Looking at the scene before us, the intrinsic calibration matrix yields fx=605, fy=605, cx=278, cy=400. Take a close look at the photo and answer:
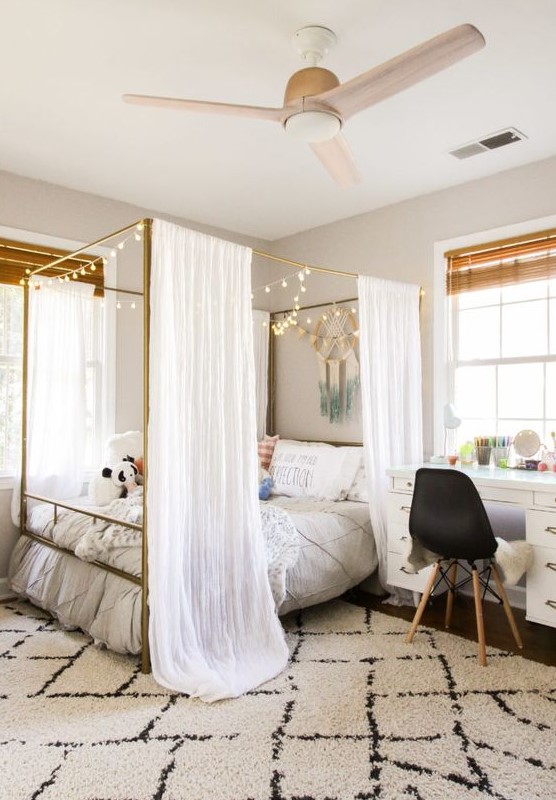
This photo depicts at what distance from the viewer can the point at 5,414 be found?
3867 mm

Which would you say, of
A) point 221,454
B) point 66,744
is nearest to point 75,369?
point 221,454

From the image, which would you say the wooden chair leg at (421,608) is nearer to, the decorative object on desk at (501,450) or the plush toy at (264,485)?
the decorative object on desk at (501,450)

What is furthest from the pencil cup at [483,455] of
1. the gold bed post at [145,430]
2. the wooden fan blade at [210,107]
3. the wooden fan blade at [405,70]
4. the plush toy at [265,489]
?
the wooden fan blade at [210,107]

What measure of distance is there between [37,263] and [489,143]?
2.84m

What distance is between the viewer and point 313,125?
2.19m

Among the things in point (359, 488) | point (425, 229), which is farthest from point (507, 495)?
point (425, 229)

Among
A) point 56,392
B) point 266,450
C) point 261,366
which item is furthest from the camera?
point 261,366

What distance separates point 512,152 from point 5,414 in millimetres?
3463

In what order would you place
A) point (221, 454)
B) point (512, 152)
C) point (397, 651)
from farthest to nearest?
point (512, 152)
point (397, 651)
point (221, 454)

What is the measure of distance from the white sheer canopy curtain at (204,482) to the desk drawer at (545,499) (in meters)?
1.36

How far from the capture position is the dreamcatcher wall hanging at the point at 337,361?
15.1 ft

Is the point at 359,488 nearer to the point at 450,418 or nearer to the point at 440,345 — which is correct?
the point at 450,418

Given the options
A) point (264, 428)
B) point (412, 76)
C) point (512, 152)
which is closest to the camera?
point (412, 76)

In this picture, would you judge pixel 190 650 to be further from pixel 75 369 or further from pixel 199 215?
pixel 199 215
